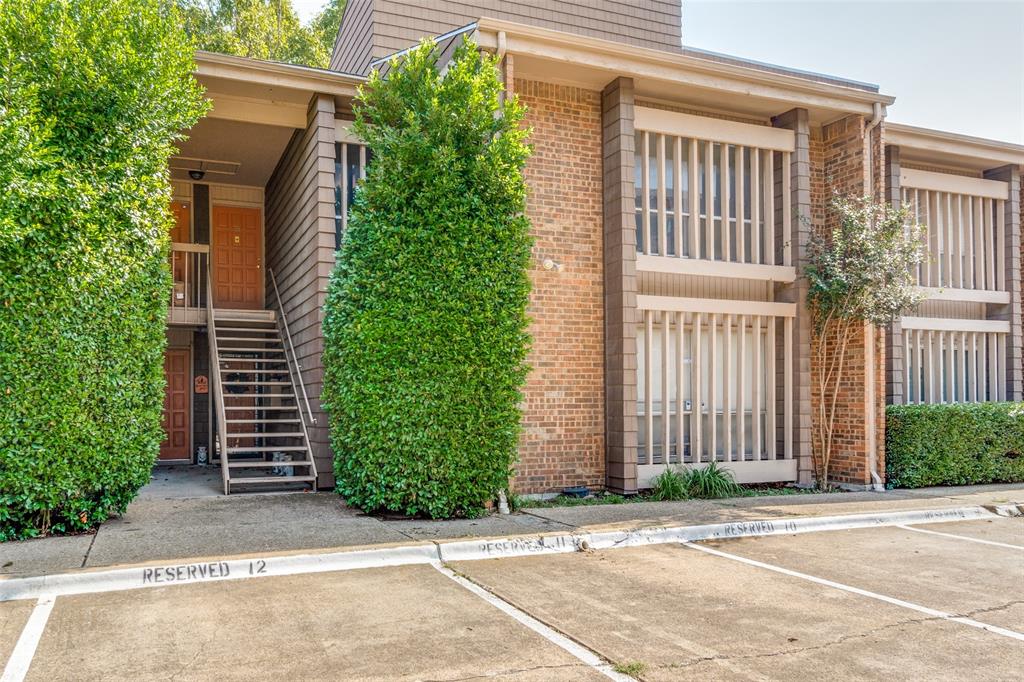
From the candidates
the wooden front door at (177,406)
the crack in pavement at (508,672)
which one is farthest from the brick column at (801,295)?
the wooden front door at (177,406)

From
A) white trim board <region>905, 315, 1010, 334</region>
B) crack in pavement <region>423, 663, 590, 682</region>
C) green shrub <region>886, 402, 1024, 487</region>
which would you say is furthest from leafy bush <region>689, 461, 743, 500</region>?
crack in pavement <region>423, 663, 590, 682</region>

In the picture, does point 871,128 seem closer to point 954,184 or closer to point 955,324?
point 954,184

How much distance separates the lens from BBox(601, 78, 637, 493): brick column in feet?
31.9

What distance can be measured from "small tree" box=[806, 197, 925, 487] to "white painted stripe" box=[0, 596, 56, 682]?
31.0 ft

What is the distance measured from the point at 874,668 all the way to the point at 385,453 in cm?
479

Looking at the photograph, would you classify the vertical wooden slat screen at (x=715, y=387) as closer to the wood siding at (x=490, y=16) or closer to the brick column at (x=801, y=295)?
the brick column at (x=801, y=295)

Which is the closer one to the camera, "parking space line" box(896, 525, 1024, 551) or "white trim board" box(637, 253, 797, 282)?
"parking space line" box(896, 525, 1024, 551)

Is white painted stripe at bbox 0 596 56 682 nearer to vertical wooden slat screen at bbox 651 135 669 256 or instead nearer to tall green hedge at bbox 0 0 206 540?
tall green hedge at bbox 0 0 206 540

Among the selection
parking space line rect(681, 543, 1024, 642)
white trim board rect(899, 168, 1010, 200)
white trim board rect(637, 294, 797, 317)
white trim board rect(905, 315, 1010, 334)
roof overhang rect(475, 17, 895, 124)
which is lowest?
parking space line rect(681, 543, 1024, 642)

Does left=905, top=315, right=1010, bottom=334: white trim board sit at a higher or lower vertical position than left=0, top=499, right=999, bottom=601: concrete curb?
higher

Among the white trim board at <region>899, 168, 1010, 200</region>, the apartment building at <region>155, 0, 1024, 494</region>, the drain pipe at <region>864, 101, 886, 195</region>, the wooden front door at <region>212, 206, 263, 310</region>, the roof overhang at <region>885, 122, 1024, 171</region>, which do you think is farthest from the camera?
the wooden front door at <region>212, 206, 263, 310</region>

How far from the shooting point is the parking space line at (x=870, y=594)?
490 cm

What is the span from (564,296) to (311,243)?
3.37 m

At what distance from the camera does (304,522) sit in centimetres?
767
